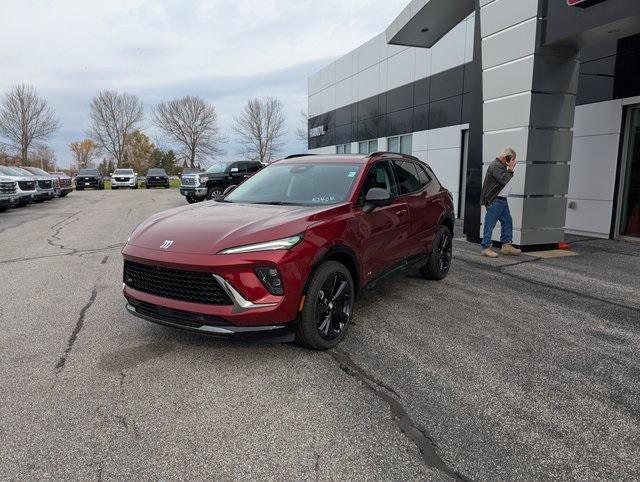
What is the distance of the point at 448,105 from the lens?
15141mm

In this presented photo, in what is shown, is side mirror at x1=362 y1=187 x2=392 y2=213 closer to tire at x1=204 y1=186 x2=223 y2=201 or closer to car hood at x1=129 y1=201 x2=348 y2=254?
car hood at x1=129 y1=201 x2=348 y2=254

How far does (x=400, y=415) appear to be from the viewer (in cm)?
281

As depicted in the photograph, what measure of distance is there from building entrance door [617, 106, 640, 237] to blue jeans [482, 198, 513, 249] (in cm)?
363

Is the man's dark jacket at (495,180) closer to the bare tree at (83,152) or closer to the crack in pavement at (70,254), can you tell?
the crack in pavement at (70,254)

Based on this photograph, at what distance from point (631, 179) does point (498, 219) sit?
158 inches

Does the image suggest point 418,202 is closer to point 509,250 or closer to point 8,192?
point 509,250

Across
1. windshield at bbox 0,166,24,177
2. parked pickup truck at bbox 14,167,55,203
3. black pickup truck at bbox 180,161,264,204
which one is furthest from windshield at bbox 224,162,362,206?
parked pickup truck at bbox 14,167,55,203

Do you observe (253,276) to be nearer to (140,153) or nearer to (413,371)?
(413,371)

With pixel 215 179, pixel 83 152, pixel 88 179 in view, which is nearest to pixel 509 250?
pixel 215 179

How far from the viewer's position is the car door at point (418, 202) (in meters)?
5.20

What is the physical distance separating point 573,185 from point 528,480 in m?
10.1

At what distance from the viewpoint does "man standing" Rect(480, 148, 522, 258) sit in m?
7.59

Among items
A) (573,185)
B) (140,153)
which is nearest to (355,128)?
(573,185)

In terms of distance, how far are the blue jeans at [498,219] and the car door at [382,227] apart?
3529 mm
